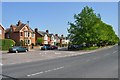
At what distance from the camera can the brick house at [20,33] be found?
284 feet

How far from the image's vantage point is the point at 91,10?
71.7m

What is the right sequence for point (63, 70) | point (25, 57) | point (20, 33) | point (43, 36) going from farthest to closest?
point (43, 36) < point (20, 33) < point (25, 57) < point (63, 70)

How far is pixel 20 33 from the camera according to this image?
8675cm

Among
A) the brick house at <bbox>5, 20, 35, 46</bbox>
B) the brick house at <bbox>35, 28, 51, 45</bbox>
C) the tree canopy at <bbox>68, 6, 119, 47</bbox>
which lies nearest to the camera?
the tree canopy at <bbox>68, 6, 119, 47</bbox>

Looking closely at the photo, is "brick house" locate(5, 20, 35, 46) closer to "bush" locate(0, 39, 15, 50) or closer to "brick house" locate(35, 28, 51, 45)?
"brick house" locate(35, 28, 51, 45)

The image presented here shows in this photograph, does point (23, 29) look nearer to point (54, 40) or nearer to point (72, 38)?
point (72, 38)

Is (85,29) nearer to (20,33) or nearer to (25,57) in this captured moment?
(20,33)

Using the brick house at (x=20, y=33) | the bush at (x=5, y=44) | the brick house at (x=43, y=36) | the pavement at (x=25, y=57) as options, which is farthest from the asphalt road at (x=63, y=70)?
the brick house at (x=43, y=36)

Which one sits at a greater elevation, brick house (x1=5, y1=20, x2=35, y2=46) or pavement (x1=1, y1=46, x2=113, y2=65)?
brick house (x1=5, y1=20, x2=35, y2=46)

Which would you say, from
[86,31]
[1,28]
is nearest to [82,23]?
[86,31]

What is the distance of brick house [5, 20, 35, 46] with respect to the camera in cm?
8657

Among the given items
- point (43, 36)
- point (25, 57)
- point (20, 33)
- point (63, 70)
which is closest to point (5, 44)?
point (20, 33)

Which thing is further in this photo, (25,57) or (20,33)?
(20,33)

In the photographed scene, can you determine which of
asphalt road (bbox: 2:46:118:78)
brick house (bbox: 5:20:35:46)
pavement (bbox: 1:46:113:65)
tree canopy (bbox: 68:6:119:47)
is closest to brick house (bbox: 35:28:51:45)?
brick house (bbox: 5:20:35:46)
